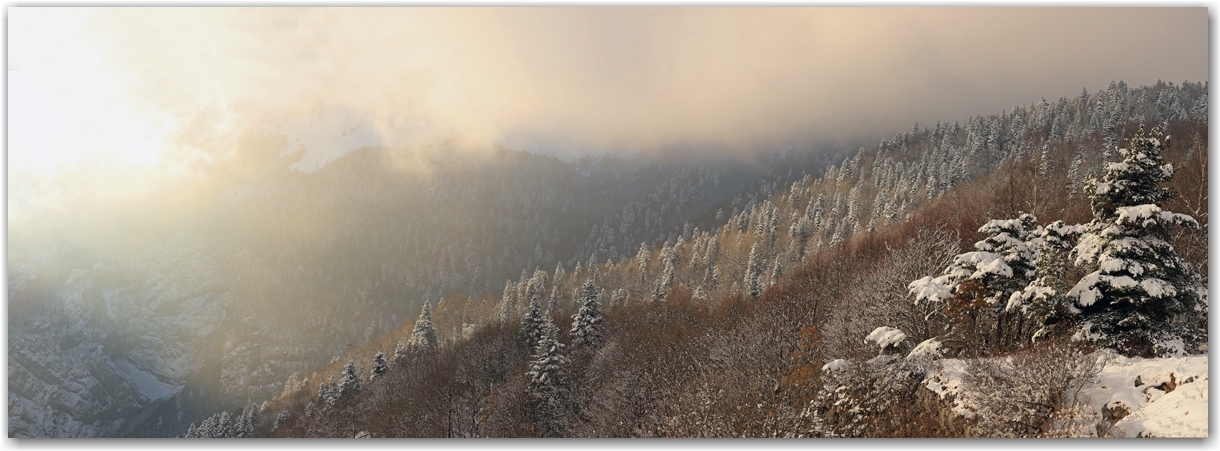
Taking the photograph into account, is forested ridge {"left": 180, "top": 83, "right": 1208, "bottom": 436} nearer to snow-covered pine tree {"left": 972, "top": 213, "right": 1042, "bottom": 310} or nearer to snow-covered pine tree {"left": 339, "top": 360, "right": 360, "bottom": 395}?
snow-covered pine tree {"left": 972, "top": 213, "right": 1042, "bottom": 310}

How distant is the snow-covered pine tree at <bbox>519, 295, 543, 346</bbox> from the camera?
46.5 meters

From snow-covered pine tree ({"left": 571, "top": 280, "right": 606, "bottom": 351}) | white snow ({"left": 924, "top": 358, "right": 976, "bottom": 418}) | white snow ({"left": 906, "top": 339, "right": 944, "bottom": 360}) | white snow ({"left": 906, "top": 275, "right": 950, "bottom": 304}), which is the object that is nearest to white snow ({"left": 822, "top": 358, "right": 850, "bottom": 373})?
white snow ({"left": 906, "top": 339, "right": 944, "bottom": 360})

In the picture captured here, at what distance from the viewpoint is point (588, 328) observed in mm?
43844

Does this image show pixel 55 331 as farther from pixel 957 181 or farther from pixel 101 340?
pixel 957 181

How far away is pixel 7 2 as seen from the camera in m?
12.1

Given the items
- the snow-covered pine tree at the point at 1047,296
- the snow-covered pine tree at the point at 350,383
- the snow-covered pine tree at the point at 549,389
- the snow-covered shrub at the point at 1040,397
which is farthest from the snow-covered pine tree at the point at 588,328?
the snow-covered shrub at the point at 1040,397

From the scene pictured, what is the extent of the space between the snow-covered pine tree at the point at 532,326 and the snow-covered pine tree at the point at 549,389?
10.1 m

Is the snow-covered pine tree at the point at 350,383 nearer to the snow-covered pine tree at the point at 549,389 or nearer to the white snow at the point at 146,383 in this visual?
the snow-covered pine tree at the point at 549,389

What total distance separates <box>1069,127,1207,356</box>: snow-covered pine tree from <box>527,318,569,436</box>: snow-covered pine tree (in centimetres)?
2656

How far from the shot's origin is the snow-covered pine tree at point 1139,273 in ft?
39.9

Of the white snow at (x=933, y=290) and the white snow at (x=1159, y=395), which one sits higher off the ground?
the white snow at (x=933, y=290)

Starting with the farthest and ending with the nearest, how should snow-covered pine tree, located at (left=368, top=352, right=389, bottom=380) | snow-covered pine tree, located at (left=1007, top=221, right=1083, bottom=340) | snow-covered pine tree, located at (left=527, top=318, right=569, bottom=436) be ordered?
snow-covered pine tree, located at (left=368, top=352, right=389, bottom=380) → snow-covered pine tree, located at (left=527, top=318, right=569, bottom=436) → snow-covered pine tree, located at (left=1007, top=221, right=1083, bottom=340)

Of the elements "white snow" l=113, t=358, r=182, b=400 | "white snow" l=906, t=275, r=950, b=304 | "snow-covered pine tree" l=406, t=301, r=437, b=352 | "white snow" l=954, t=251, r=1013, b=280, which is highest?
"white snow" l=954, t=251, r=1013, b=280

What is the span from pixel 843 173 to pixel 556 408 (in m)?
124
